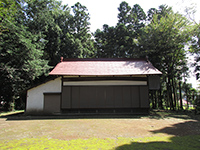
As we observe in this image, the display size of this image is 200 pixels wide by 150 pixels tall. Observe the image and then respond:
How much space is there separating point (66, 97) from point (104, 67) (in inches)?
181

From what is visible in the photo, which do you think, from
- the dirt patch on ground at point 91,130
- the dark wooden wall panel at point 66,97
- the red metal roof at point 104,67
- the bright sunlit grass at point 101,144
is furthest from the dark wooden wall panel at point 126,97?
the bright sunlit grass at point 101,144

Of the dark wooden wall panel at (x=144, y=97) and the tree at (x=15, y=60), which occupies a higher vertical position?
the tree at (x=15, y=60)

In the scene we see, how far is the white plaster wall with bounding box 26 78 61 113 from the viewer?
1254cm

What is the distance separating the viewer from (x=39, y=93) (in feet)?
41.6

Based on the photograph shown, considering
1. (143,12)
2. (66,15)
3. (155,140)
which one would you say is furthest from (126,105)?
(143,12)

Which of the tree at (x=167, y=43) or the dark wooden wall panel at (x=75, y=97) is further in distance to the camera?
the tree at (x=167, y=43)

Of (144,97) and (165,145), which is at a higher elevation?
(144,97)

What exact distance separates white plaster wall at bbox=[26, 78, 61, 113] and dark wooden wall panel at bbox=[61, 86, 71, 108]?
584 mm

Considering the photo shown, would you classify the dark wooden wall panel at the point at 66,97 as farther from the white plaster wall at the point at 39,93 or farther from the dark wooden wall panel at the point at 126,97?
the dark wooden wall panel at the point at 126,97

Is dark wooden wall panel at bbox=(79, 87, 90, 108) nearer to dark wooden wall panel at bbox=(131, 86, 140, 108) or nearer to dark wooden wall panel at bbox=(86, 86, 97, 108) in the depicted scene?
dark wooden wall panel at bbox=(86, 86, 97, 108)

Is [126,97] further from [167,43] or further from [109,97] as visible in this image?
[167,43]

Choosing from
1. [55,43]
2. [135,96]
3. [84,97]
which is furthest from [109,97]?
[55,43]

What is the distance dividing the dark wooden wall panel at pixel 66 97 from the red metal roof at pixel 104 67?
1.46m

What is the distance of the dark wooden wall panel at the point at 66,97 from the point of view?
40.2 ft
